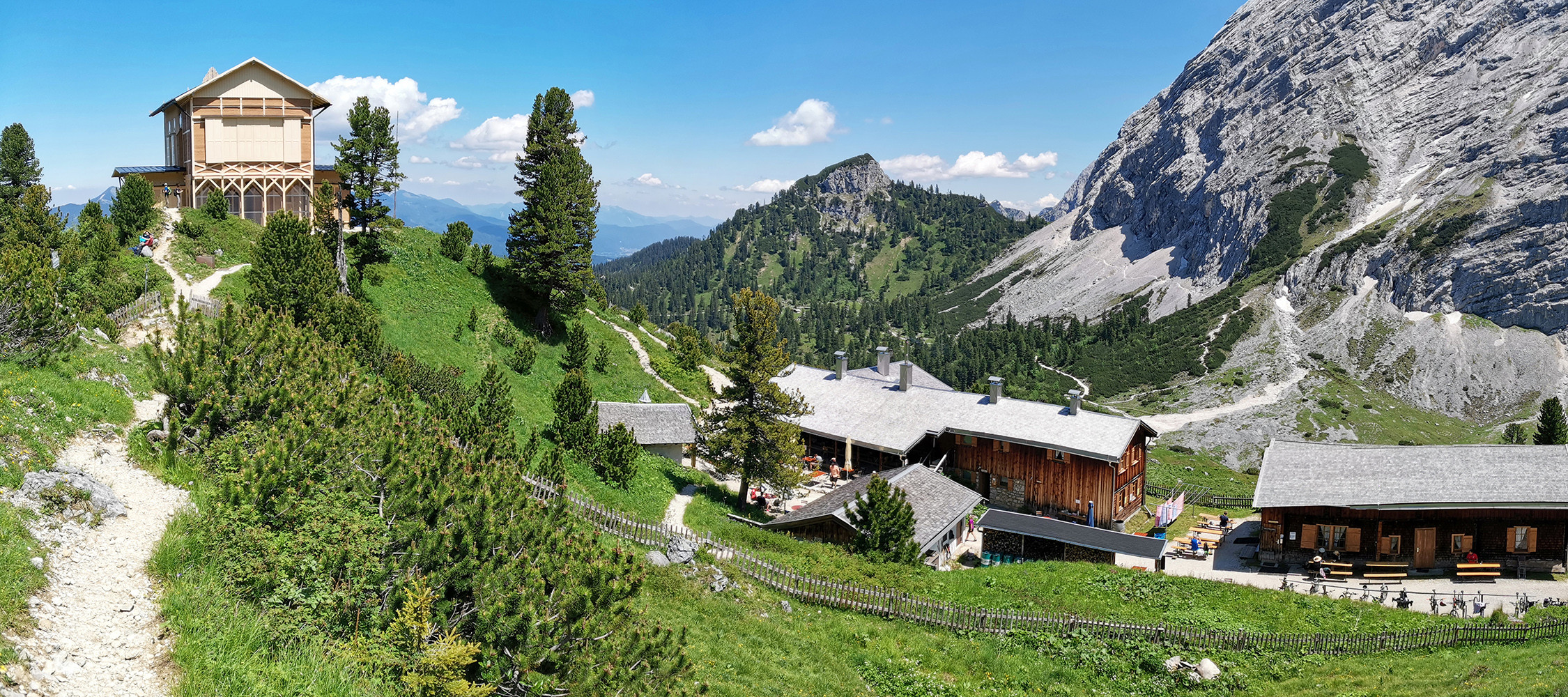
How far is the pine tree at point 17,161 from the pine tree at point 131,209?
689 inches

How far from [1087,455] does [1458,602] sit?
15552 mm

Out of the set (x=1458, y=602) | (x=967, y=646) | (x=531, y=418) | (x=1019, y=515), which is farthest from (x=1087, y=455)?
(x=531, y=418)

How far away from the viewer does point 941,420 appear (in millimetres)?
46594

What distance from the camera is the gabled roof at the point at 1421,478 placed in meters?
32.5

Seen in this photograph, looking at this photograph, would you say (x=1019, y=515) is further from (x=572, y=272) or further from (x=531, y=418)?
(x=572, y=272)

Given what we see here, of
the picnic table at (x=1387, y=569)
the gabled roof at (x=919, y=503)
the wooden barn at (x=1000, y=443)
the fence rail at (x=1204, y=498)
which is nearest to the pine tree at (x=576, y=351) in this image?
the wooden barn at (x=1000, y=443)

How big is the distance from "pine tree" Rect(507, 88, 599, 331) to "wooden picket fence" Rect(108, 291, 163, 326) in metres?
17.7

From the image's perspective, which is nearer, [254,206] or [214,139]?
[214,139]

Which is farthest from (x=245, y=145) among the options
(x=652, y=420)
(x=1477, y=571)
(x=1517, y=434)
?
(x=1517, y=434)

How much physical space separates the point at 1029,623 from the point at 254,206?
50.3 meters

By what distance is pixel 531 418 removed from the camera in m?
38.5

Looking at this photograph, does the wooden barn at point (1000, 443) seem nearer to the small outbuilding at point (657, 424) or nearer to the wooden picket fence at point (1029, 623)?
the small outbuilding at point (657, 424)

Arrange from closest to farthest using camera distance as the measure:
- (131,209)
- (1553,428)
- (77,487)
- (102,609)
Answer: (102,609) < (77,487) < (131,209) < (1553,428)

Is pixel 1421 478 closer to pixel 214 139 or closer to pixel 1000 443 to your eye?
pixel 1000 443
